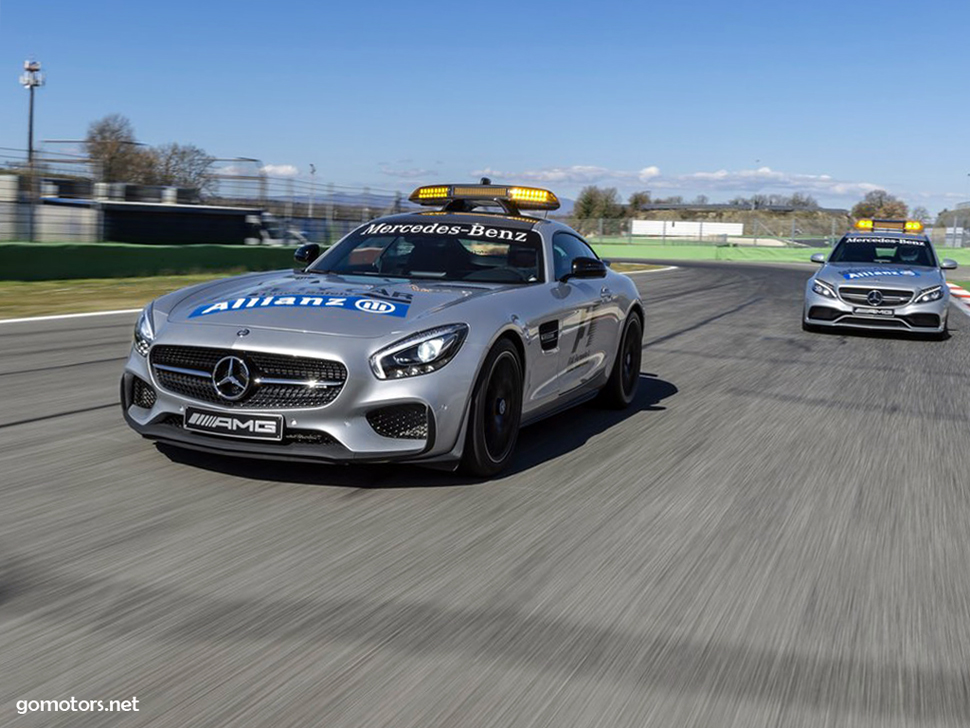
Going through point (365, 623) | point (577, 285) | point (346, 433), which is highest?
point (577, 285)

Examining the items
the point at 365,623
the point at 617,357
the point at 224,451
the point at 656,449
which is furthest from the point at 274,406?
the point at 617,357

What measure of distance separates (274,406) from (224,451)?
34cm

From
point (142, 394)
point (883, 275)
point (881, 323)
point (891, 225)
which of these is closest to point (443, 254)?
point (142, 394)

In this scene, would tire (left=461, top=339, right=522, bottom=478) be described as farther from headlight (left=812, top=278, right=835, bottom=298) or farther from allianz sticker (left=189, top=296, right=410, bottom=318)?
headlight (left=812, top=278, right=835, bottom=298)

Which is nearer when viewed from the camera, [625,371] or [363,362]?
[363,362]

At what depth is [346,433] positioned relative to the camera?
204 inches

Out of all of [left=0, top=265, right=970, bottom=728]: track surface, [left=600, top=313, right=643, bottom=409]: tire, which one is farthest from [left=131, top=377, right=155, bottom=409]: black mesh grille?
[left=600, top=313, right=643, bottom=409]: tire

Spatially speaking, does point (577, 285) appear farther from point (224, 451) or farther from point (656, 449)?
point (224, 451)

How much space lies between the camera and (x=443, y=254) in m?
6.96

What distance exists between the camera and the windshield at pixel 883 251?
16047 mm

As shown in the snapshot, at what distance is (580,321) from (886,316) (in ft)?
28.9

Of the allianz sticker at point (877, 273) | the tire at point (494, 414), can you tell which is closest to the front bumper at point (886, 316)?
the allianz sticker at point (877, 273)

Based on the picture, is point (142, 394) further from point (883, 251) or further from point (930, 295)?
point (883, 251)

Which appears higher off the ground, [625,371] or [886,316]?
[886,316]
